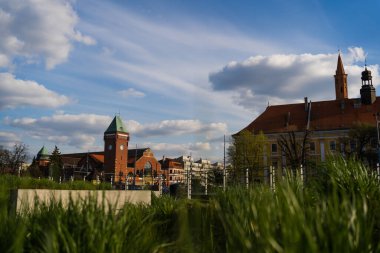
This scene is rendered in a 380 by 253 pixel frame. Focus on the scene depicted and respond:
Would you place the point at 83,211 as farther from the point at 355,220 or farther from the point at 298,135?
the point at 298,135

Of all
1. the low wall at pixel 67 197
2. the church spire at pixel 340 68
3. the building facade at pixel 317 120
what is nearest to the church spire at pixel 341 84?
the church spire at pixel 340 68

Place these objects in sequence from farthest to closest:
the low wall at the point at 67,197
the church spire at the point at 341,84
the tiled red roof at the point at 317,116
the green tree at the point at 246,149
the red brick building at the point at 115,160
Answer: the red brick building at the point at 115,160, the church spire at the point at 341,84, the tiled red roof at the point at 317,116, the green tree at the point at 246,149, the low wall at the point at 67,197

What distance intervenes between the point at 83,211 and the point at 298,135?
66.2 meters

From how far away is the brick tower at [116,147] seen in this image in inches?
3711

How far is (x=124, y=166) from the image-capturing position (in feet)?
318

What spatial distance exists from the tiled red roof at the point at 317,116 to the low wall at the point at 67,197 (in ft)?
200

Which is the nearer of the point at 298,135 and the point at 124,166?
the point at 298,135

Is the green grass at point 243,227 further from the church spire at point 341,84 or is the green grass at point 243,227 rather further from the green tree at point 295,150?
the church spire at point 341,84

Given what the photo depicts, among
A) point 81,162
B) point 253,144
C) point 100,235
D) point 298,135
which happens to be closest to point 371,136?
point 253,144

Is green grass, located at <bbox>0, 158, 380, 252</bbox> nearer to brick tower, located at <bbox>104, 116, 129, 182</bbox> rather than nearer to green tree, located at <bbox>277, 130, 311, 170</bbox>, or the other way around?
green tree, located at <bbox>277, 130, 311, 170</bbox>

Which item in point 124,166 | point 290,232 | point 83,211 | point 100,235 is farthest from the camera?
point 124,166

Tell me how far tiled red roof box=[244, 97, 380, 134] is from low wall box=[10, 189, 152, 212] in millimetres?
60900

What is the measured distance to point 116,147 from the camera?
3738 inches

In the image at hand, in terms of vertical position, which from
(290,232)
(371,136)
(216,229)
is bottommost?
(216,229)
